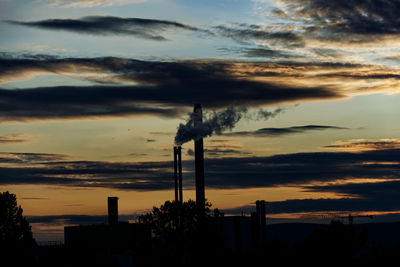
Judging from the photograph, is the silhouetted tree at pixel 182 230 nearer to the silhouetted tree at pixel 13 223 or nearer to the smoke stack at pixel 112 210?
the silhouetted tree at pixel 13 223

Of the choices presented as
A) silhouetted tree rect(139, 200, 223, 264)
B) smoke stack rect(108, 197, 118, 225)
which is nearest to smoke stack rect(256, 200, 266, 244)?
smoke stack rect(108, 197, 118, 225)

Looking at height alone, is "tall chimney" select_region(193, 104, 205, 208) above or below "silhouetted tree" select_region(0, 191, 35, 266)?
above

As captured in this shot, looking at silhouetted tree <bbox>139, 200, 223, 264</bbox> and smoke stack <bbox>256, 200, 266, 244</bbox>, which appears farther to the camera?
smoke stack <bbox>256, 200, 266, 244</bbox>

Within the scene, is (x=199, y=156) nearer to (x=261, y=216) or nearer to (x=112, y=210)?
(x=112, y=210)

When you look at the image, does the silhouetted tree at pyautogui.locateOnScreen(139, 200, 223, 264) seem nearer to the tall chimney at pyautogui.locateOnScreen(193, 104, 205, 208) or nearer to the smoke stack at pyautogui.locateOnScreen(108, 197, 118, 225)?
the tall chimney at pyautogui.locateOnScreen(193, 104, 205, 208)

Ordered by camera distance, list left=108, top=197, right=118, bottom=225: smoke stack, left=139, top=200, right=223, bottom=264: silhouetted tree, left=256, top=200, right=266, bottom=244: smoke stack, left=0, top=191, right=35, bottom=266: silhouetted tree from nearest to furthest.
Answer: left=139, top=200, right=223, bottom=264: silhouetted tree → left=0, top=191, right=35, bottom=266: silhouetted tree → left=108, top=197, right=118, bottom=225: smoke stack → left=256, top=200, right=266, bottom=244: smoke stack

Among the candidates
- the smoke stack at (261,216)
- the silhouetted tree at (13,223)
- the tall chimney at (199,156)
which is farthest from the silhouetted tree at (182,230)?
the smoke stack at (261,216)

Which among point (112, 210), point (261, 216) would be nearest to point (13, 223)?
point (112, 210)

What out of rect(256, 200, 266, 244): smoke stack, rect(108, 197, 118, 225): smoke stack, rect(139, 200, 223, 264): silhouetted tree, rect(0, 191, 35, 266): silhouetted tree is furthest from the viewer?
rect(256, 200, 266, 244): smoke stack

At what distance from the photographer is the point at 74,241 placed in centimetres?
11369

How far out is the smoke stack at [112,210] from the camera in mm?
122406

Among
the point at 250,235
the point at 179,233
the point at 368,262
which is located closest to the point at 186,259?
the point at 179,233

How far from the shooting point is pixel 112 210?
123 meters

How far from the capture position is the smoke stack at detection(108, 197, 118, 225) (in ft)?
402
